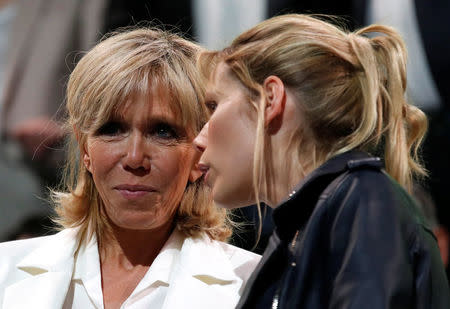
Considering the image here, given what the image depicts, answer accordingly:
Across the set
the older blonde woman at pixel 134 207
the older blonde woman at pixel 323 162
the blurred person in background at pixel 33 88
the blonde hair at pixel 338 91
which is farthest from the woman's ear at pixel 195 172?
the blurred person in background at pixel 33 88

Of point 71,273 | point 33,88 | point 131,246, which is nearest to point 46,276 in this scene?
point 71,273

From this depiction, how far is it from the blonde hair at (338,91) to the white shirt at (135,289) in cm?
56

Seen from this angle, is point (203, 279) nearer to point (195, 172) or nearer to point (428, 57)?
point (195, 172)

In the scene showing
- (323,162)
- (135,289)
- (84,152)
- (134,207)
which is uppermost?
(323,162)

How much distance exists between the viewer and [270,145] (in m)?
1.46

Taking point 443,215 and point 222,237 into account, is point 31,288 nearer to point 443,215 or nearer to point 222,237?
point 222,237

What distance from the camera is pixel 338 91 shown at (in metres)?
1.41

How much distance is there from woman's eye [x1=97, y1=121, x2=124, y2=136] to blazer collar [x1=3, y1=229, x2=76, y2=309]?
0.33 meters

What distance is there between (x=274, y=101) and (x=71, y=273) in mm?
825

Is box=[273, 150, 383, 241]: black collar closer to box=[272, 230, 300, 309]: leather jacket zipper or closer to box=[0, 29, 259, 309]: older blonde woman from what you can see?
box=[272, 230, 300, 309]: leather jacket zipper

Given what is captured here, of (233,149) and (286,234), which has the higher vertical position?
(233,149)

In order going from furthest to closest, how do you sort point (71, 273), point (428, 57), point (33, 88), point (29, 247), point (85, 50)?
point (33, 88) < point (85, 50) < point (428, 57) < point (29, 247) < point (71, 273)

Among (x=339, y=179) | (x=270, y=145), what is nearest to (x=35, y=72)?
(x=270, y=145)

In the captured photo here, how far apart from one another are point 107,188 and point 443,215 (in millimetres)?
1282
